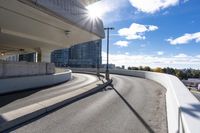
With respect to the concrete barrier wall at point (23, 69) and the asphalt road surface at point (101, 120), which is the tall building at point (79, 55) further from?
the asphalt road surface at point (101, 120)

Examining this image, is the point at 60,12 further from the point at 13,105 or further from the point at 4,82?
the point at 13,105

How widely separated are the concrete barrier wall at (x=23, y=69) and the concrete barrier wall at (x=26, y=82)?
0.85 meters

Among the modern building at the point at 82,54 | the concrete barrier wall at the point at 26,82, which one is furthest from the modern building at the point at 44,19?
the modern building at the point at 82,54

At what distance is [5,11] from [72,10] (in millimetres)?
6321

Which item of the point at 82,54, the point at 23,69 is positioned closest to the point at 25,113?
the point at 23,69

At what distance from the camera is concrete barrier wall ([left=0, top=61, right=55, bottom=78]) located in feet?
57.7

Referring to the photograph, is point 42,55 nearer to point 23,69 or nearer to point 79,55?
point 23,69

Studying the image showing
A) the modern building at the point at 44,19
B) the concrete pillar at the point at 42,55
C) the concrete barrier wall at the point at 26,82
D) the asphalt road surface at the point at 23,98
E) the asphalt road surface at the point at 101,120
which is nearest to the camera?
the asphalt road surface at the point at 101,120

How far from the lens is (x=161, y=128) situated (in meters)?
8.15

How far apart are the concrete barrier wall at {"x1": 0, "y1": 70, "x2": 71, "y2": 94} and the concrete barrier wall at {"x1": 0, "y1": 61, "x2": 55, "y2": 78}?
2.78ft

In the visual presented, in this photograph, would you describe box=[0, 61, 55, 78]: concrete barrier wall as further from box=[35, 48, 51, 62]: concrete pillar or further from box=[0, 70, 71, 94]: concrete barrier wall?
box=[35, 48, 51, 62]: concrete pillar

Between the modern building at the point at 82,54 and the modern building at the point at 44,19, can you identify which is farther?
the modern building at the point at 82,54

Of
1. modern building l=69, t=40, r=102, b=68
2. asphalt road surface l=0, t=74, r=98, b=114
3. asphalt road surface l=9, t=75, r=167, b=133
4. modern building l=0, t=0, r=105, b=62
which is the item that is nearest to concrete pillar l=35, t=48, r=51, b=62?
modern building l=0, t=0, r=105, b=62

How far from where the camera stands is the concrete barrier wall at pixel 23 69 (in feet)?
57.7
